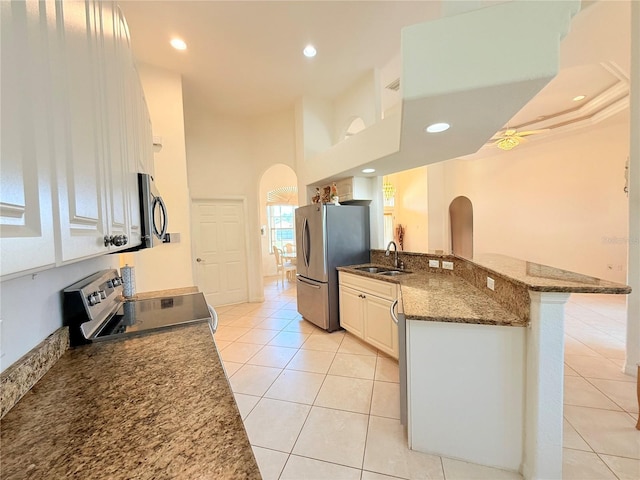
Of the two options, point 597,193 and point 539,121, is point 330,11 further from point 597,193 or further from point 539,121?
point 597,193

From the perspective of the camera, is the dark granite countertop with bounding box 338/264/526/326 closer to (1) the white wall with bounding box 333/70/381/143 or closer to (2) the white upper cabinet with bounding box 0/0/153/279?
(2) the white upper cabinet with bounding box 0/0/153/279

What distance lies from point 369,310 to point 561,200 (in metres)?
5.49

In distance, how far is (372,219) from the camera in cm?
385

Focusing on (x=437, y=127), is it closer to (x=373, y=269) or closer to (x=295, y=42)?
(x=373, y=269)

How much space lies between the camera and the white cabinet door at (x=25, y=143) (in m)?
0.39

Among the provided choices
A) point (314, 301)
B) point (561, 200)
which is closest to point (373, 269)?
point (314, 301)

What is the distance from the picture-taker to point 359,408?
1.97 meters

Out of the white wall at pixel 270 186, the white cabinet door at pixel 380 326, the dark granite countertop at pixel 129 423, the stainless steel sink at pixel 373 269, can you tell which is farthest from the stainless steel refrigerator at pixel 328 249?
the white wall at pixel 270 186

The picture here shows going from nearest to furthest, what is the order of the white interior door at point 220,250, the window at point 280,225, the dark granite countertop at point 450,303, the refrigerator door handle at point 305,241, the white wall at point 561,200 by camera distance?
the dark granite countertop at point 450,303 < the refrigerator door handle at point 305,241 < the white interior door at point 220,250 < the white wall at point 561,200 < the window at point 280,225

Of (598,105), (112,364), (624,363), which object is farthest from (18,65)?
(598,105)

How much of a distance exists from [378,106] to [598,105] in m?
4.14

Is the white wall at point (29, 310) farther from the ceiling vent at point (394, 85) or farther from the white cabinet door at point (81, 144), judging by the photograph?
the ceiling vent at point (394, 85)

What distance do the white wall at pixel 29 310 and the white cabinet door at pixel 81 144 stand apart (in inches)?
14.6

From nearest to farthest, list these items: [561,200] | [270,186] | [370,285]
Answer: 1. [370,285]
2. [561,200]
3. [270,186]
